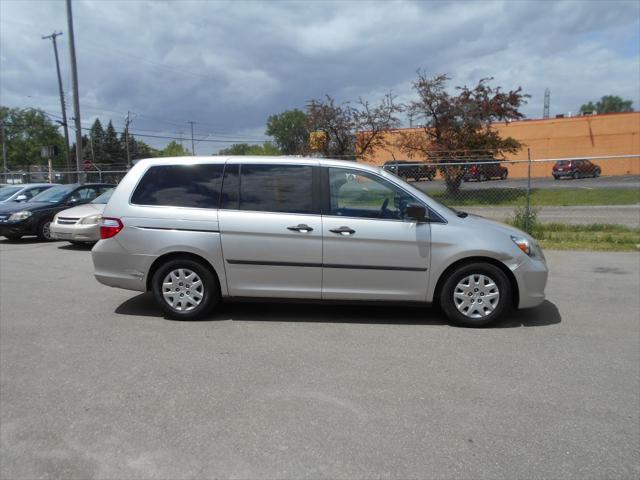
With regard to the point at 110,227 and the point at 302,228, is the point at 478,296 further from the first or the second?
the point at 110,227

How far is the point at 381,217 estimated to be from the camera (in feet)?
17.6

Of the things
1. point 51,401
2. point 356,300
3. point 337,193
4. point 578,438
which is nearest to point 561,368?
point 578,438

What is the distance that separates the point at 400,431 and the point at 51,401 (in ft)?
8.22

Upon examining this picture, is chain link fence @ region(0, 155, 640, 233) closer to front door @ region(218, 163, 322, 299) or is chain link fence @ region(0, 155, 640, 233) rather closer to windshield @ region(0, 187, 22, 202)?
windshield @ region(0, 187, 22, 202)

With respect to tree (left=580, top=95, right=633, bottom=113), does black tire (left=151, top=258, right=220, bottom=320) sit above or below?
below

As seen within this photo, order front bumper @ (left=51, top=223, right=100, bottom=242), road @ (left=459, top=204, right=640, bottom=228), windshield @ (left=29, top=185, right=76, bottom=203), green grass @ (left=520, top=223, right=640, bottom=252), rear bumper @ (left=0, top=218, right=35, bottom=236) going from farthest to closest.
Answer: road @ (left=459, top=204, right=640, bottom=228) → windshield @ (left=29, top=185, right=76, bottom=203) → rear bumper @ (left=0, top=218, right=35, bottom=236) → front bumper @ (left=51, top=223, right=100, bottom=242) → green grass @ (left=520, top=223, right=640, bottom=252)

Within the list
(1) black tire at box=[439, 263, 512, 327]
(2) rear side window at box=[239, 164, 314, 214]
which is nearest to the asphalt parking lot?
(1) black tire at box=[439, 263, 512, 327]

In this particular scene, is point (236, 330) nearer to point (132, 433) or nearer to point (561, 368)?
point (132, 433)

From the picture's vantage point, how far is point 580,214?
1573cm

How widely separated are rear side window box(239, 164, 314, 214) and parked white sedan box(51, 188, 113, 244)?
6641 mm

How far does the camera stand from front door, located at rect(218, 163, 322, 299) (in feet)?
17.5

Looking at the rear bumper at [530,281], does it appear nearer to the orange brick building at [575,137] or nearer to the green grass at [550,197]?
the green grass at [550,197]

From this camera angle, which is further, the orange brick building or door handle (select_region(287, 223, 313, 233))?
the orange brick building

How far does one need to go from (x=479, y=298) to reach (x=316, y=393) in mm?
2410
